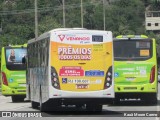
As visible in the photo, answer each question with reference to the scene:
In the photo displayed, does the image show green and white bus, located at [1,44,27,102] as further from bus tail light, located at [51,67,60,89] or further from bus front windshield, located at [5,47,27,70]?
bus tail light, located at [51,67,60,89]

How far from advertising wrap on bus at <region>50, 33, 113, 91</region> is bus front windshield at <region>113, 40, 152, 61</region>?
6838 mm

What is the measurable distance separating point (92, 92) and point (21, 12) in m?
108

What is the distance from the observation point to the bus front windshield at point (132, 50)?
30766 mm

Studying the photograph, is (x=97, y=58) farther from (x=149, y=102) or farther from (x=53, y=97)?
(x=149, y=102)

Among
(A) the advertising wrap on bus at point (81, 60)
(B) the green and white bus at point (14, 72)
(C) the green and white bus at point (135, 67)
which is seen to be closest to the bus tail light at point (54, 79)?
(A) the advertising wrap on bus at point (81, 60)

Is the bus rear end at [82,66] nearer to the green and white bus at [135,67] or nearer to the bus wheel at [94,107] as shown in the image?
the bus wheel at [94,107]

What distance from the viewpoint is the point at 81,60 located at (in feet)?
79.0

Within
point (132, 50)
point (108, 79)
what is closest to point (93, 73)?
point (108, 79)

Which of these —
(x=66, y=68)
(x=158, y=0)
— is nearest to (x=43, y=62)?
(x=66, y=68)

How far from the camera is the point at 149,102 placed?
33312mm

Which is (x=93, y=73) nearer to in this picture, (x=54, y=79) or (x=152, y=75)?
(x=54, y=79)

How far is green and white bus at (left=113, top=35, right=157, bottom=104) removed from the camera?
3061 centimetres

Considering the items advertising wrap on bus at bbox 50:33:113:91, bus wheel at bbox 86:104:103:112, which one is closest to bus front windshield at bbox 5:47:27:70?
bus wheel at bbox 86:104:103:112

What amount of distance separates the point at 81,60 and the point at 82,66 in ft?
0.67
